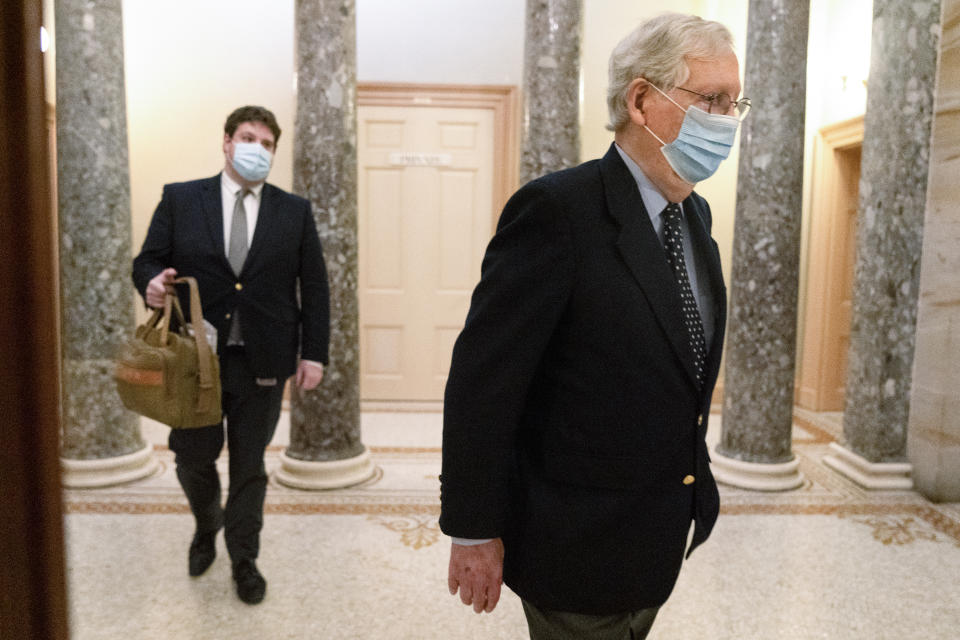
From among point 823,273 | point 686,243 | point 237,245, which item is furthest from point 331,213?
point 823,273

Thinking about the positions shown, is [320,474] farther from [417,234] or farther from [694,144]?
[694,144]

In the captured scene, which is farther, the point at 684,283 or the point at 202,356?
the point at 202,356

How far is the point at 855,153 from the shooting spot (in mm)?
6285

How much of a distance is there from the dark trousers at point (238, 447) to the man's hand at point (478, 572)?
5.37ft

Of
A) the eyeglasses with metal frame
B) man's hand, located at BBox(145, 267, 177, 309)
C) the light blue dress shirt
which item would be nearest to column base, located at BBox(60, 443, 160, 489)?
man's hand, located at BBox(145, 267, 177, 309)

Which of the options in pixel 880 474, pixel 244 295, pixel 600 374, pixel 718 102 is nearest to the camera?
pixel 600 374

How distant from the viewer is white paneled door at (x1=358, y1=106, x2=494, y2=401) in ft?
20.9

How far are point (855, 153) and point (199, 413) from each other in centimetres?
578

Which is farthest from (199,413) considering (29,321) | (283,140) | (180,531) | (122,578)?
(283,140)

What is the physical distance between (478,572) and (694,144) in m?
0.86

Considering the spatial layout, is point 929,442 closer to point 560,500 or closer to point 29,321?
point 560,500

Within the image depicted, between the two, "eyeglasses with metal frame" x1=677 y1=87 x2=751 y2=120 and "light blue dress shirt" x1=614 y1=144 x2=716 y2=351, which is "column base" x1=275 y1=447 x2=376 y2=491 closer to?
"light blue dress shirt" x1=614 y1=144 x2=716 y2=351

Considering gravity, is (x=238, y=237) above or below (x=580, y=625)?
above

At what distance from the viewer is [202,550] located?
3084 mm
